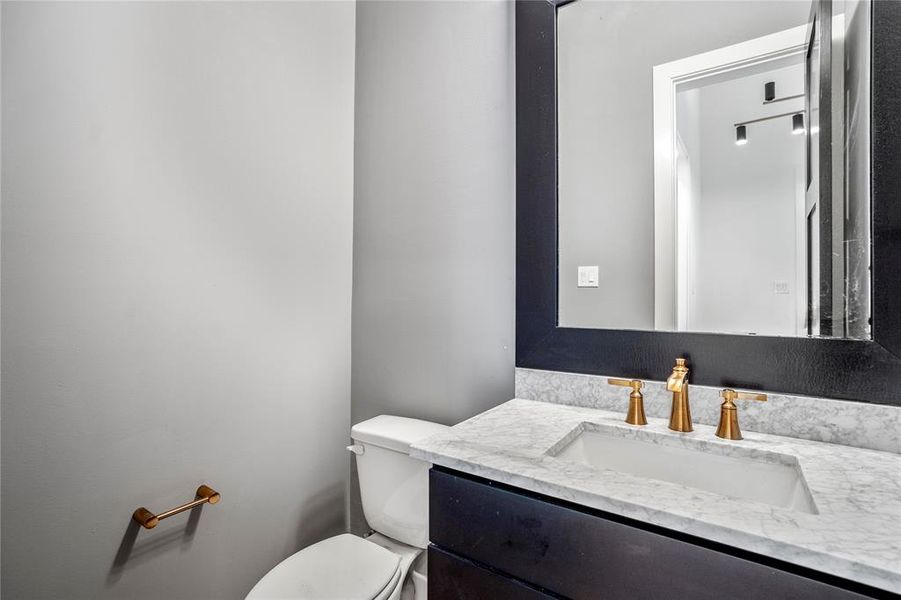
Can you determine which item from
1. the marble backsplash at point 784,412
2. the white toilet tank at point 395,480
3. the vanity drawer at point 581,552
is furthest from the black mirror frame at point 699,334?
the vanity drawer at point 581,552

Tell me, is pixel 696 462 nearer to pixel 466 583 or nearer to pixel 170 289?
pixel 466 583

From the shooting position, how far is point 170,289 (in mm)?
1087

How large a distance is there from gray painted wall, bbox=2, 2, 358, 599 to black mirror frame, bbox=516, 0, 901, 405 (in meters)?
0.24

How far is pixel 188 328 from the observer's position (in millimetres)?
1126

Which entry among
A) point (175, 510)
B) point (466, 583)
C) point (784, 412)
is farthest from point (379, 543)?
point (784, 412)

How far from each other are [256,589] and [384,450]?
435mm

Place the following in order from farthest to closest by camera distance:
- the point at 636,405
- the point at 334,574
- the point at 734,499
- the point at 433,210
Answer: the point at 433,210, the point at 334,574, the point at 636,405, the point at 734,499

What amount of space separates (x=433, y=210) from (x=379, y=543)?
1.06m

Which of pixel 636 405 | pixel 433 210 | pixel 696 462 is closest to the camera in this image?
pixel 696 462

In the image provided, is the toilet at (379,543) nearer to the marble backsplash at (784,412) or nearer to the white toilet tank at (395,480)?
the white toilet tank at (395,480)

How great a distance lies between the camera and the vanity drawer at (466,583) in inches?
26.0

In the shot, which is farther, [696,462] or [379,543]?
[379,543]

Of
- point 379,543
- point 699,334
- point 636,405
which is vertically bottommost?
point 379,543

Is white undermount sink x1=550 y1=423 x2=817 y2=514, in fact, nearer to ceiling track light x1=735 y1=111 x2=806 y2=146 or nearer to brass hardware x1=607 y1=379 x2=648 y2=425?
brass hardware x1=607 y1=379 x2=648 y2=425
